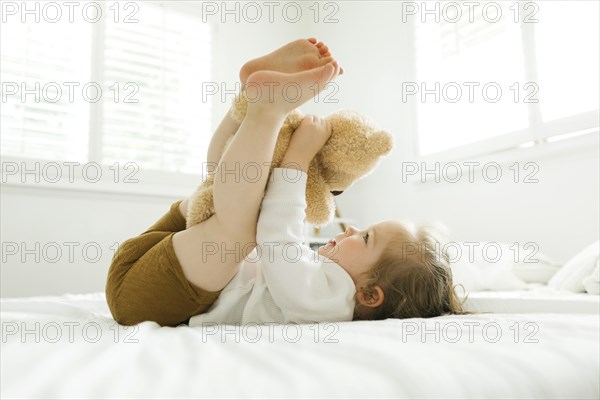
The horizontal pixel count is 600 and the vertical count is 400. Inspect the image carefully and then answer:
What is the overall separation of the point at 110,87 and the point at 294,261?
2224 mm

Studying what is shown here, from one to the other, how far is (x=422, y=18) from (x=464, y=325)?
2.31 metres

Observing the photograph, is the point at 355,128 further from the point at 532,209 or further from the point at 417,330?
the point at 532,209

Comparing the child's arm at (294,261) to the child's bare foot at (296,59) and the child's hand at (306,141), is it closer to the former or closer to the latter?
the child's hand at (306,141)

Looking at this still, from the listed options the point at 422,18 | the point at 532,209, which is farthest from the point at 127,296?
the point at 422,18

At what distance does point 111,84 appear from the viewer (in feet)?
8.80

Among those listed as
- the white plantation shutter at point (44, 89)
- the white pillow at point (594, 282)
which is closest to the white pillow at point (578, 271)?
the white pillow at point (594, 282)

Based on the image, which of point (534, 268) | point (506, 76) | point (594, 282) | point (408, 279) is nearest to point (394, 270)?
point (408, 279)

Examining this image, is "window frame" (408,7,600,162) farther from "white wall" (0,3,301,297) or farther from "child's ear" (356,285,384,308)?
"white wall" (0,3,301,297)

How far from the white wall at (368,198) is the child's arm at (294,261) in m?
1.42

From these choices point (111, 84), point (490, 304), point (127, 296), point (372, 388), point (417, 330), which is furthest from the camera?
point (111, 84)

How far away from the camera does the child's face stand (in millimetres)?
906

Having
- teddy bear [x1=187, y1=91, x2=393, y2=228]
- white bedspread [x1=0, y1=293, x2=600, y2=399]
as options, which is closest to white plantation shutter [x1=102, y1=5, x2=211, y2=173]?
teddy bear [x1=187, y1=91, x2=393, y2=228]

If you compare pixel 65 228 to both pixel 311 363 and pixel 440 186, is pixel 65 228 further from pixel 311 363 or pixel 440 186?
pixel 311 363

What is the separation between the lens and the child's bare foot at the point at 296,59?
863 mm
